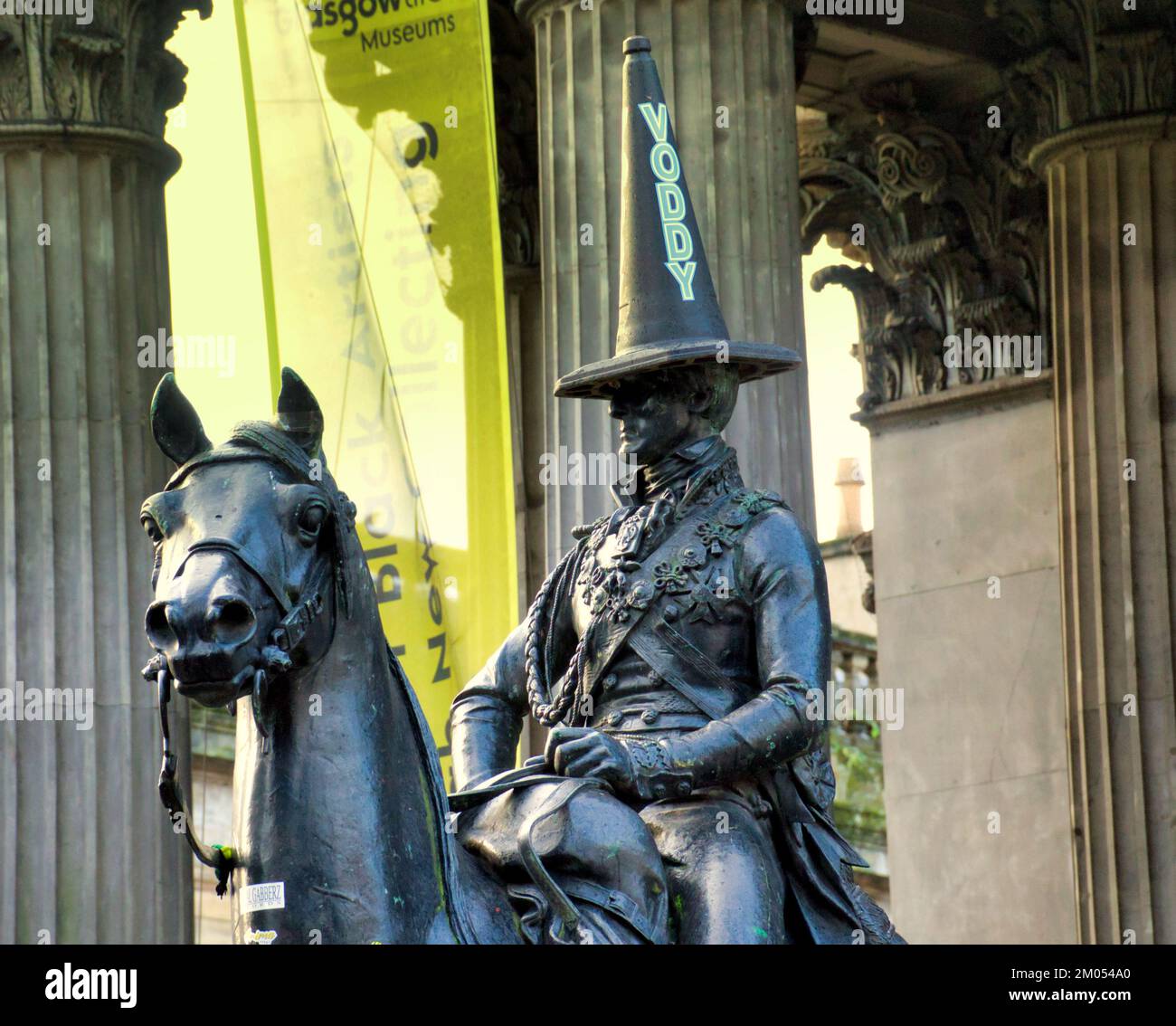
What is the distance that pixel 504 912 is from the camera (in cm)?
1133

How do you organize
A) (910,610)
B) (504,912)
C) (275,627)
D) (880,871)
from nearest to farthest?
(275,627), (504,912), (910,610), (880,871)

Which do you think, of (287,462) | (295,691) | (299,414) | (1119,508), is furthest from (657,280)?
(1119,508)

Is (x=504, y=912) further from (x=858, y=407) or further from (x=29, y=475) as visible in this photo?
(x=858, y=407)

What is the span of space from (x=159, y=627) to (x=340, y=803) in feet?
3.04

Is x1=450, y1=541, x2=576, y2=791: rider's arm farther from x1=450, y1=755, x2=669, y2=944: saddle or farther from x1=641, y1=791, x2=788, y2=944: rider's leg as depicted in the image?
x1=450, y1=755, x2=669, y2=944: saddle

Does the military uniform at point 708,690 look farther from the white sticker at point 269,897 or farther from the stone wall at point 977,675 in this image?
the stone wall at point 977,675

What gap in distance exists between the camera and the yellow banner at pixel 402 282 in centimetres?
2205

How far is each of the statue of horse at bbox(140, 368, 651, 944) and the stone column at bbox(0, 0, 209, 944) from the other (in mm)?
13648

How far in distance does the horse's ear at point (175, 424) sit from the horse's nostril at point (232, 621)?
28.4 inches

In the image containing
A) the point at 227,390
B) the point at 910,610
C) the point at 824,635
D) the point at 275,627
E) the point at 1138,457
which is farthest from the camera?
the point at 910,610

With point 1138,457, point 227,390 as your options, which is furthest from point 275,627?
point 227,390

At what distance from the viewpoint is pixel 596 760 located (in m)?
11.7

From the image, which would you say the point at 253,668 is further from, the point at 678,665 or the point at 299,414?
the point at 678,665
